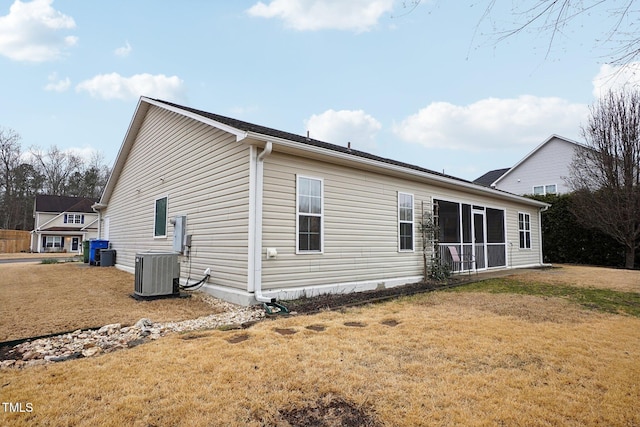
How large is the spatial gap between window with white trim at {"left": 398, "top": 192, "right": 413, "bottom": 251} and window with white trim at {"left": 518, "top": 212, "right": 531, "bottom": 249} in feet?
24.3

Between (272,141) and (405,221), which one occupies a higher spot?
(272,141)

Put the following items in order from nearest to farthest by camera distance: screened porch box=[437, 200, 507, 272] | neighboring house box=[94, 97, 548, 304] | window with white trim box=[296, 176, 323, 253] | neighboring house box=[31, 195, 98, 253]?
neighboring house box=[94, 97, 548, 304] → window with white trim box=[296, 176, 323, 253] → screened porch box=[437, 200, 507, 272] → neighboring house box=[31, 195, 98, 253]

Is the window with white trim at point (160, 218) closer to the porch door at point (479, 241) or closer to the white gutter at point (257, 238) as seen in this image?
the white gutter at point (257, 238)

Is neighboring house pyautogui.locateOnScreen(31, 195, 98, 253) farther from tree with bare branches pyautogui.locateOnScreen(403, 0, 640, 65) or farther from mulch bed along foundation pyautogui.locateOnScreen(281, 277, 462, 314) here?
tree with bare branches pyautogui.locateOnScreen(403, 0, 640, 65)

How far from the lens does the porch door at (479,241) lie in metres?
11.6

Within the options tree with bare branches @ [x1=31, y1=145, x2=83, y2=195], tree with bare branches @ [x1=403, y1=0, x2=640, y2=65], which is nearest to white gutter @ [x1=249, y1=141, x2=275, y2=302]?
tree with bare branches @ [x1=403, y1=0, x2=640, y2=65]

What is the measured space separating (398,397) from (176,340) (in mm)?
2675

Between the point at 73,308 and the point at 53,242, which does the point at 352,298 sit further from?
the point at 53,242

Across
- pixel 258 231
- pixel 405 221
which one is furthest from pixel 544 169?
pixel 258 231

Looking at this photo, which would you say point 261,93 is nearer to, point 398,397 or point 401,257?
point 401,257

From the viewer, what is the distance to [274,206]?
627 centimetres

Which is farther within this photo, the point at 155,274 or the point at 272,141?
the point at 155,274

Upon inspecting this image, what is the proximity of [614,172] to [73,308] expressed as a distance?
1825 centimetres

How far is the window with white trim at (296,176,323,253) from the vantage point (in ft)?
21.8
